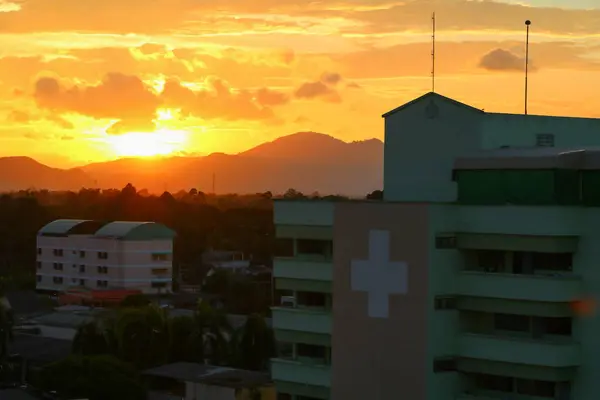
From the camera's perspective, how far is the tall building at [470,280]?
16.8 m

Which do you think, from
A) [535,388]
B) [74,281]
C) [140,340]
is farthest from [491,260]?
[74,281]

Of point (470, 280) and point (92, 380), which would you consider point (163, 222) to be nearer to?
point (92, 380)

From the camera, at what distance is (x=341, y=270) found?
727 inches

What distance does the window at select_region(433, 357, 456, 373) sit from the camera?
57.5 ft

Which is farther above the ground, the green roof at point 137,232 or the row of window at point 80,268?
the green roof at point 137,232

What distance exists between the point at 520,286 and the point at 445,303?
1.17 meters

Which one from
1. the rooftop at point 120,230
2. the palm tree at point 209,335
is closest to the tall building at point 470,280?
the palm tree at point 209,335

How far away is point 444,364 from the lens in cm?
1767

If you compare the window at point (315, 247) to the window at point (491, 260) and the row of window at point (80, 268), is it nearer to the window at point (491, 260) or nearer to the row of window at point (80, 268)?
the window at point (491, 260)

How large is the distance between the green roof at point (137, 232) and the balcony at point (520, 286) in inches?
2384

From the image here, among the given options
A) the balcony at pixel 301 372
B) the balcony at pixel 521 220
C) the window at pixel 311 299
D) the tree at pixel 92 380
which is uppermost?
the balcony at pixel 521 220

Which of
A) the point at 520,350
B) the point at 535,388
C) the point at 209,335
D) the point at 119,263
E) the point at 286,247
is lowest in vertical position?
the point at 209,335

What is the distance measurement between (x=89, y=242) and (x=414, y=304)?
63786 millimetres

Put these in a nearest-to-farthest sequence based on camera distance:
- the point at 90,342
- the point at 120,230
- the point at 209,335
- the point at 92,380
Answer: the point at 92,380 < the point at 90,342 < the point at 209,335 < the point at 120,230
